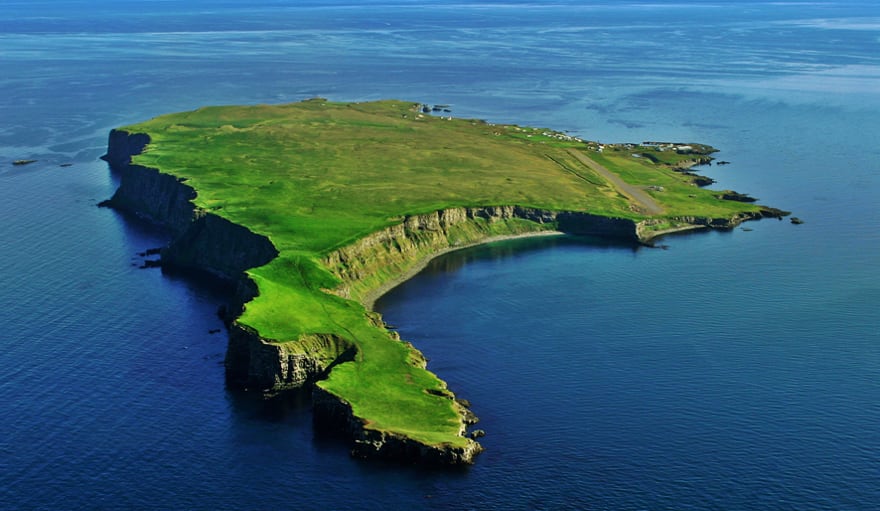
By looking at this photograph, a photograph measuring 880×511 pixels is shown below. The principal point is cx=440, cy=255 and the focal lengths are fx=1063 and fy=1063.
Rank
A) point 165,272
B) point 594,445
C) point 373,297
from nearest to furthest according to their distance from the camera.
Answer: point 594,445, point 373,297, point 165,272

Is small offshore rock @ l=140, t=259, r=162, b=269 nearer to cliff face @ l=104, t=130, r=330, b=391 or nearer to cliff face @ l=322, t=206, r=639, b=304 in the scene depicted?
cliff face @ l=104, t=130, r=330, b=391

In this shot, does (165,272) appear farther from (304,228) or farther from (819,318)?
(819,318)

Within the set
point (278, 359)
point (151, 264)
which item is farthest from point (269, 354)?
point (151, 264)

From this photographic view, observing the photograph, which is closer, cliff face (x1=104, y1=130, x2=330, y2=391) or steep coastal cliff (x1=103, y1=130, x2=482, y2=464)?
steep coastal cliff (x1=103, y1=130, x2=482, y2=464)

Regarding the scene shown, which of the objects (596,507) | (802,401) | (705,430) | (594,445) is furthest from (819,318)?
(596,507)

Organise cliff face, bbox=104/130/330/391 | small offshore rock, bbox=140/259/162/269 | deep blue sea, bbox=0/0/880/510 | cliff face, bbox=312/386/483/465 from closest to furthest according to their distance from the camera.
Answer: deep blue sea, bbox=0/0/880/510, cliff face, bbox=312/386/483/465, cliff face, bbox=104/130/330/391, small offshore rock, bbox=140/259/162/269

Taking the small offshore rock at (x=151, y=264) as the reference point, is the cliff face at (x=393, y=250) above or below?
above

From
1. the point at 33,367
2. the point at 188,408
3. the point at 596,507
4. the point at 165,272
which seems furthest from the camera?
the point at 165,272

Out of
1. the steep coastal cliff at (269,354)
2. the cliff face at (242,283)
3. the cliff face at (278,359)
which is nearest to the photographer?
the steep coastal cliff at (269,354)

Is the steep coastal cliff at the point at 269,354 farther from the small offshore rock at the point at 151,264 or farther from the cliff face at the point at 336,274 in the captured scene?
the small offshore rock at the point at 151,264

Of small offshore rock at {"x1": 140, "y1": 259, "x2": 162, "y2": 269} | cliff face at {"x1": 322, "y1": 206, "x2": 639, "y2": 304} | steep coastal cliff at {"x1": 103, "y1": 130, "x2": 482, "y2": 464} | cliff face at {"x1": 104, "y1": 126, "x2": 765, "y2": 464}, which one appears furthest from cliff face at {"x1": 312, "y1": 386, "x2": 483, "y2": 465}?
small offshore rock at {"x1": 140, "y1": 259, "x2": 162, "y2": 269}

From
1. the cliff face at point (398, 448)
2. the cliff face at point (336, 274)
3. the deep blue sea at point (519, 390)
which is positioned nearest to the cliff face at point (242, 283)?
the cliff face at point (336, 274)
